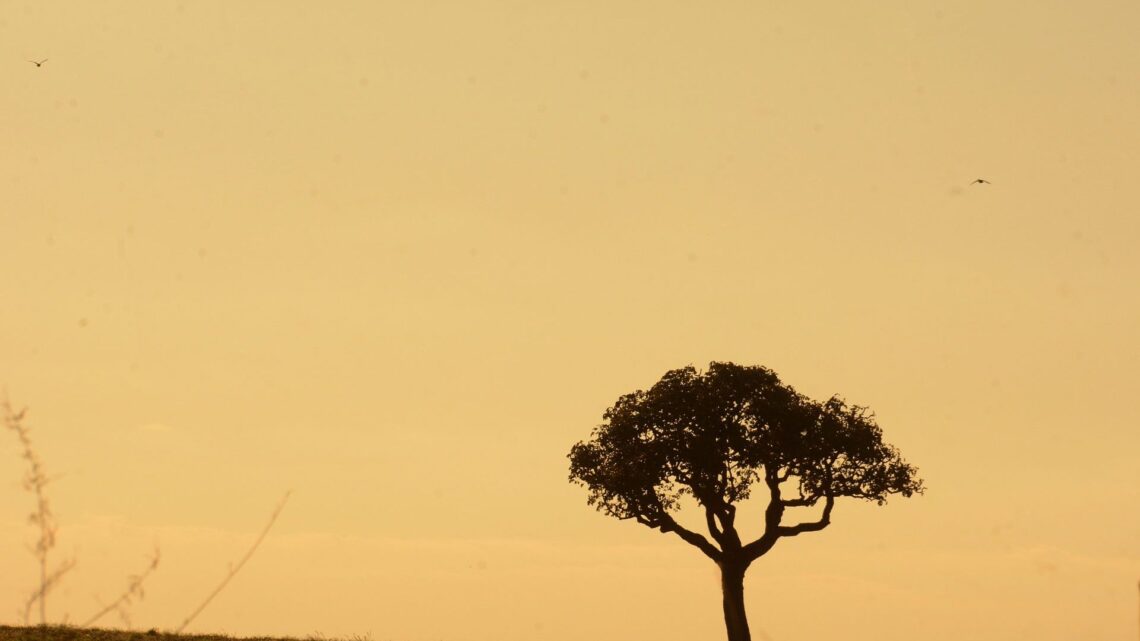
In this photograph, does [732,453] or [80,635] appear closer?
[80,635]

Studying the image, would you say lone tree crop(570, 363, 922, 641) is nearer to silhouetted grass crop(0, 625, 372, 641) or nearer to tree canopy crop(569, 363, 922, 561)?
tree canopy crop(569, 363, 922, 561)

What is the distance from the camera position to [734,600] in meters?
53.1

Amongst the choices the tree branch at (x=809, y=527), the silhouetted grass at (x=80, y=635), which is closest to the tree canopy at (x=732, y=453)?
the tree branch at (x=809, y=527)

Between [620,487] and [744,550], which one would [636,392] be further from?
[744,550]

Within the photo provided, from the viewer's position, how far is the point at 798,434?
55.4 m

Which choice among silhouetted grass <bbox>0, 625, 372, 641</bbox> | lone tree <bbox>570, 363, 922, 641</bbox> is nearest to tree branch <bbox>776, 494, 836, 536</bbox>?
lone tree <bbox>570, 363, 922, 641</bbox>

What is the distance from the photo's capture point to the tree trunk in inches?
2083

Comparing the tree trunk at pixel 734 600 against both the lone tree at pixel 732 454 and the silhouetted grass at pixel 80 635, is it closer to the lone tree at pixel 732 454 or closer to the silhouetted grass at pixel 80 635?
the lone tree at pixel 732 454

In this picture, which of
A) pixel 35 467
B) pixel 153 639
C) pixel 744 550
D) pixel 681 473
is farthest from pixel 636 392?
pixel 35 467

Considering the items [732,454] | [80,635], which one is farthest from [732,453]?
[80,635]

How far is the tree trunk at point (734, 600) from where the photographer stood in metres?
52.9

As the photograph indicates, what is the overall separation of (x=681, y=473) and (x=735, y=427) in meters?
3.13

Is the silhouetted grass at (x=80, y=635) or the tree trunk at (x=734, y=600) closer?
the silhouetted grass at (x=80, y=635)

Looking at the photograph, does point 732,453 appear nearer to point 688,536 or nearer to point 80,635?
point 688,536
